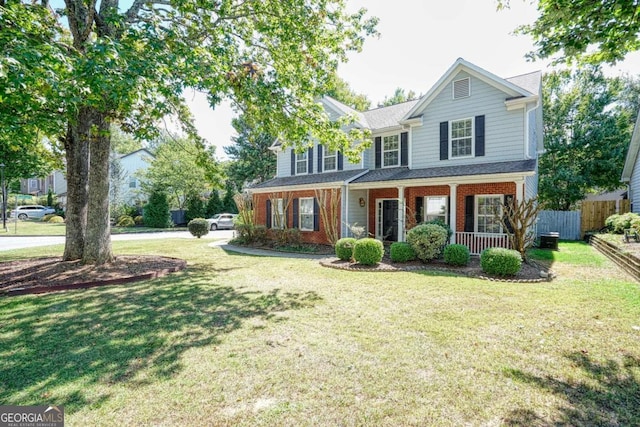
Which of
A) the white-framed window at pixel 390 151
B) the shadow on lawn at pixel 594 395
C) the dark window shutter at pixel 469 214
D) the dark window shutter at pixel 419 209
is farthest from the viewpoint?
the white-framed window at pixel 390 151

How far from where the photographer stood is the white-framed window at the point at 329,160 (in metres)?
Result: 17.1

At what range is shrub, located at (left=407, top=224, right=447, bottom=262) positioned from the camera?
34.3 feet

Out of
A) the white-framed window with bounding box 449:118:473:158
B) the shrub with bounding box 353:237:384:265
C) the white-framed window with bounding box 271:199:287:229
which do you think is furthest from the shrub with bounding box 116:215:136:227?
the white-framed window with bounding box 449:118:473:158

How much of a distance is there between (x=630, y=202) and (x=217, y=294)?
71.9ft

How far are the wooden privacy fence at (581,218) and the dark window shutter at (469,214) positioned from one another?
26.6 ft

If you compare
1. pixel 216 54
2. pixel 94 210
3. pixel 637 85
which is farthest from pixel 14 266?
pixel 637 85

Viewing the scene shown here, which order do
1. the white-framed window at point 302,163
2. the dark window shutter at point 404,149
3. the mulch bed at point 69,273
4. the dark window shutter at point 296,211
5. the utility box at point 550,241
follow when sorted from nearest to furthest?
1. the mulch bed at point 69,273
2. the utility box at point 550,241
3. the dark window shutter at point 404,149
4. the dark window shutter at point 296,211
5. the white-framed window at point 302,163

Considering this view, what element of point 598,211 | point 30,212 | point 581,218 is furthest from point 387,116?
point 30,212

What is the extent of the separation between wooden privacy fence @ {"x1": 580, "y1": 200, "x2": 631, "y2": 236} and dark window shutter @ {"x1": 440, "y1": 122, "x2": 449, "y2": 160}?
1062 centimetres

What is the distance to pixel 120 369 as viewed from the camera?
358cm

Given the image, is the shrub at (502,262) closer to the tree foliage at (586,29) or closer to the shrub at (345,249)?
the shrub at (345,249)

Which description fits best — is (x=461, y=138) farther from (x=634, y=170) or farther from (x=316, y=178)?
(x=634, y=170)

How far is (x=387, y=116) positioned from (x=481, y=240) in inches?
332

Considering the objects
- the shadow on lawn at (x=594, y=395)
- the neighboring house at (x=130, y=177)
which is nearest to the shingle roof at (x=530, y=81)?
the shadow on lawn at (x=594, y=395)
